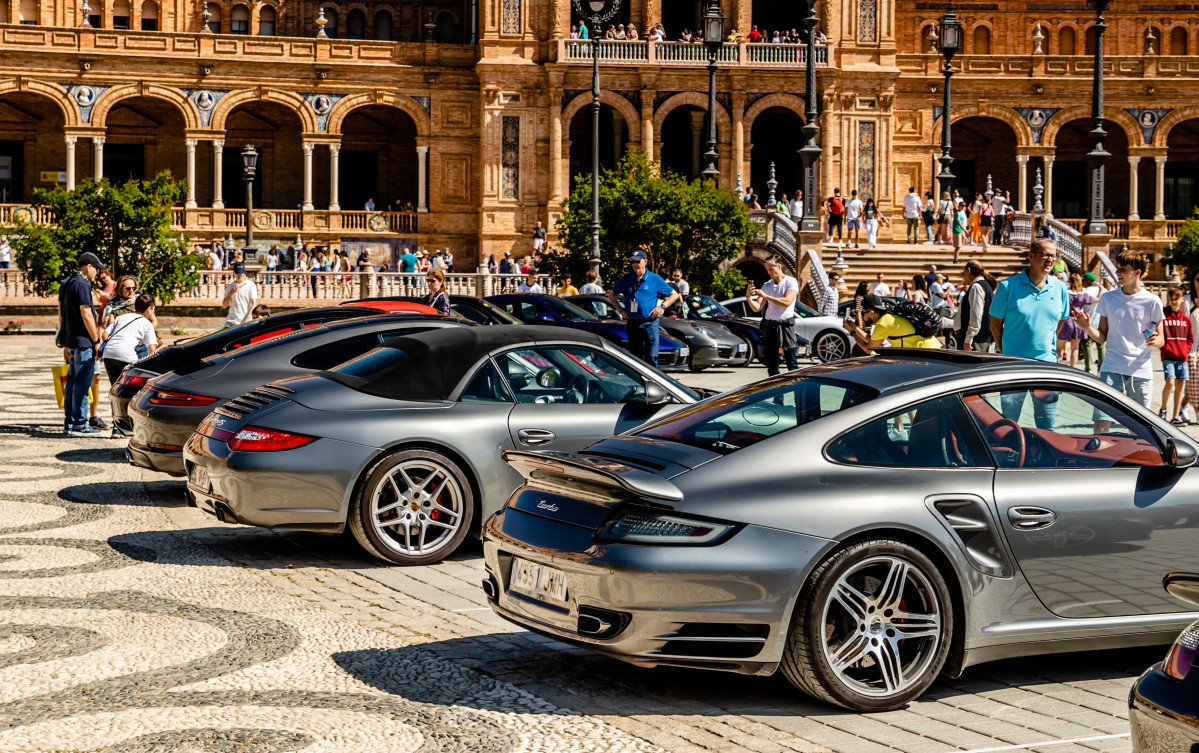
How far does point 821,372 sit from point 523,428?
Result: 8.77 ft

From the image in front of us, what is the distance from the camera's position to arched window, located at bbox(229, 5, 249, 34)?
55875mm

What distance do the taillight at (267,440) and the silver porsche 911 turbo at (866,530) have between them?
2.37 meters

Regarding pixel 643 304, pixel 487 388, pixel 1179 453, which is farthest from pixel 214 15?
pixel 1179 453

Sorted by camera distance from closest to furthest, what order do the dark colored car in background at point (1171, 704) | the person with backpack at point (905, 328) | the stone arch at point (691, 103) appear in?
the dark colored car in background at point (1171, 704)
the person with backpack at point (905, 328)
the stone arch at point (691, 103)

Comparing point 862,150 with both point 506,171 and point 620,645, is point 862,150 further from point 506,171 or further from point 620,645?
point 620,645

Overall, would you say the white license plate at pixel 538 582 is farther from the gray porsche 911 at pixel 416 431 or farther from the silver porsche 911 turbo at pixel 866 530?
the gray porsche 911 at pixel 416 431

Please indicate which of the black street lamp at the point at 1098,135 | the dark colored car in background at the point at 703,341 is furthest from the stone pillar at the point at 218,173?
the black street lamp at the point at 1098,135

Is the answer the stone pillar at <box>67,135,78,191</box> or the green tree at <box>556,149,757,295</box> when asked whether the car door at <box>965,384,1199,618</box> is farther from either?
the stone pillar at <box>67,135,78,191</box>

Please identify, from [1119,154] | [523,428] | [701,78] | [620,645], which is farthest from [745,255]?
[620,645]

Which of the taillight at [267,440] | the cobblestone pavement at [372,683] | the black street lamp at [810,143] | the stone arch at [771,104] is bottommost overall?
the cobblestone pavement at [372,683]

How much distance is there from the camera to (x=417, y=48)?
52.1 m

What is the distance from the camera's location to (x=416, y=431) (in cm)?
869

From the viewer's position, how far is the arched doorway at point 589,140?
52438mm

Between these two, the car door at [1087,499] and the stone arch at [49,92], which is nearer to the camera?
the car door at [1087,499]
